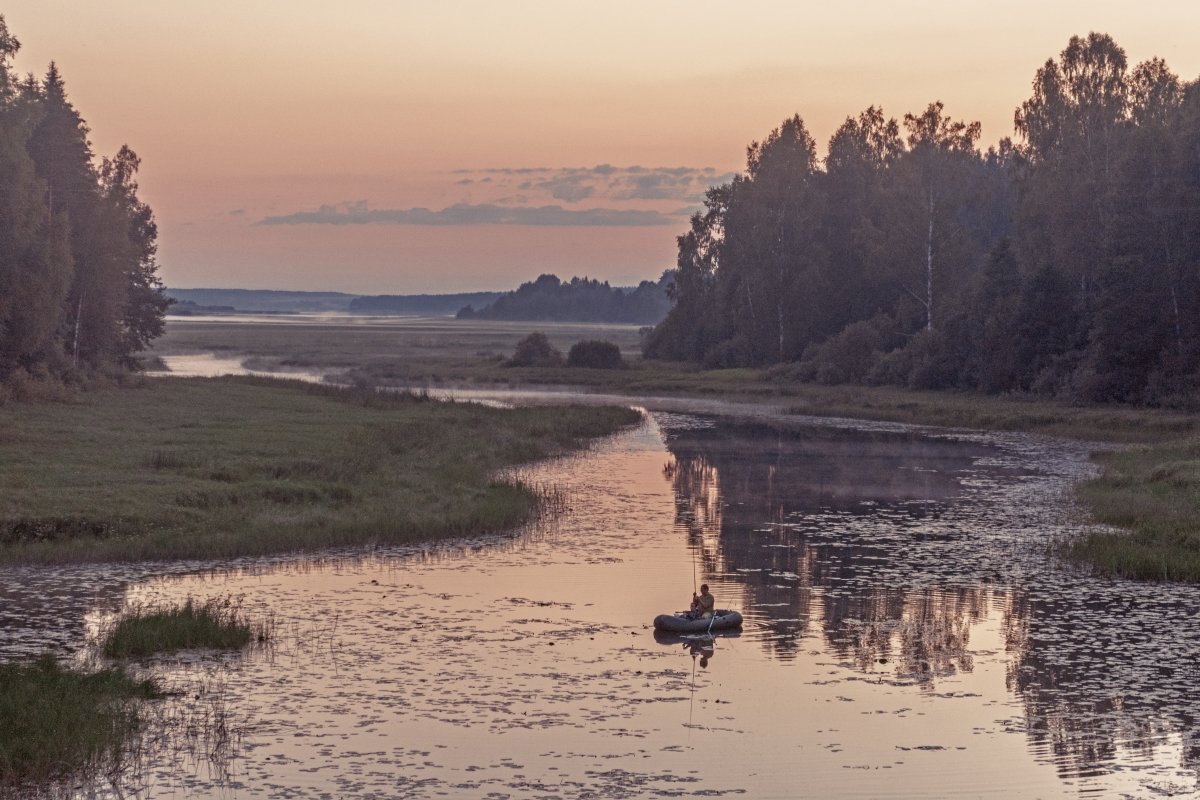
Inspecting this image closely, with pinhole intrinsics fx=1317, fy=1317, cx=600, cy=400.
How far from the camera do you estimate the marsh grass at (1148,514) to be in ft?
90.5

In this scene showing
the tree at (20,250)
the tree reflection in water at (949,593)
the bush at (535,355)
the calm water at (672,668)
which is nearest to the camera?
the calm water at (672,668)

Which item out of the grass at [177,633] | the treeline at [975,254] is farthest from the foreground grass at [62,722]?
the treeline at [975,254]

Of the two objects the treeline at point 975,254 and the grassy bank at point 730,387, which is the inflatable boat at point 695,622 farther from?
the treeline at point 975,254

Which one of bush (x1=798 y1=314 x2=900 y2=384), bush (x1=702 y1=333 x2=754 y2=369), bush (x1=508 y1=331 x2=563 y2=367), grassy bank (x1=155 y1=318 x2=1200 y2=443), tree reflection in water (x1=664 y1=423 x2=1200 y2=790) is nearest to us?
tree reflection in water (x1=664 y1=423 x2=1200 y2=790)

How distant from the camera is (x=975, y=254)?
4112 inches

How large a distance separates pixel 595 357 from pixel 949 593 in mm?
89001

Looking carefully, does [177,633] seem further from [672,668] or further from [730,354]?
[730,354]

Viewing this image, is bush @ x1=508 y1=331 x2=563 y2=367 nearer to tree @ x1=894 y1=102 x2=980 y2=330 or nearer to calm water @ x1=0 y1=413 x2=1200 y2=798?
tree @ x1=894 y1=102 x2=980 y2=330

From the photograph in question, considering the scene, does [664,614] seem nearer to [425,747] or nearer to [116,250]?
[425,747]

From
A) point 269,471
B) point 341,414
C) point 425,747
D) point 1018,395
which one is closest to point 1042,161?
point 1018,395

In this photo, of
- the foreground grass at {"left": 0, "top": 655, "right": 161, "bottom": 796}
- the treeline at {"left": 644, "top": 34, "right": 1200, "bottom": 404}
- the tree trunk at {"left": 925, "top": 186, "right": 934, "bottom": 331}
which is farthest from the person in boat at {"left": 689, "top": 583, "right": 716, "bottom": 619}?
the tree trunk at {"left": 925, "top": 186, "right": 934, "bottom": 331}

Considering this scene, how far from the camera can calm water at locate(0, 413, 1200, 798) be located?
1536 centimetres

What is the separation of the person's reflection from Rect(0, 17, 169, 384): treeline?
133ft

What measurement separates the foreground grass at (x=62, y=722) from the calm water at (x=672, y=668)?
540mm
